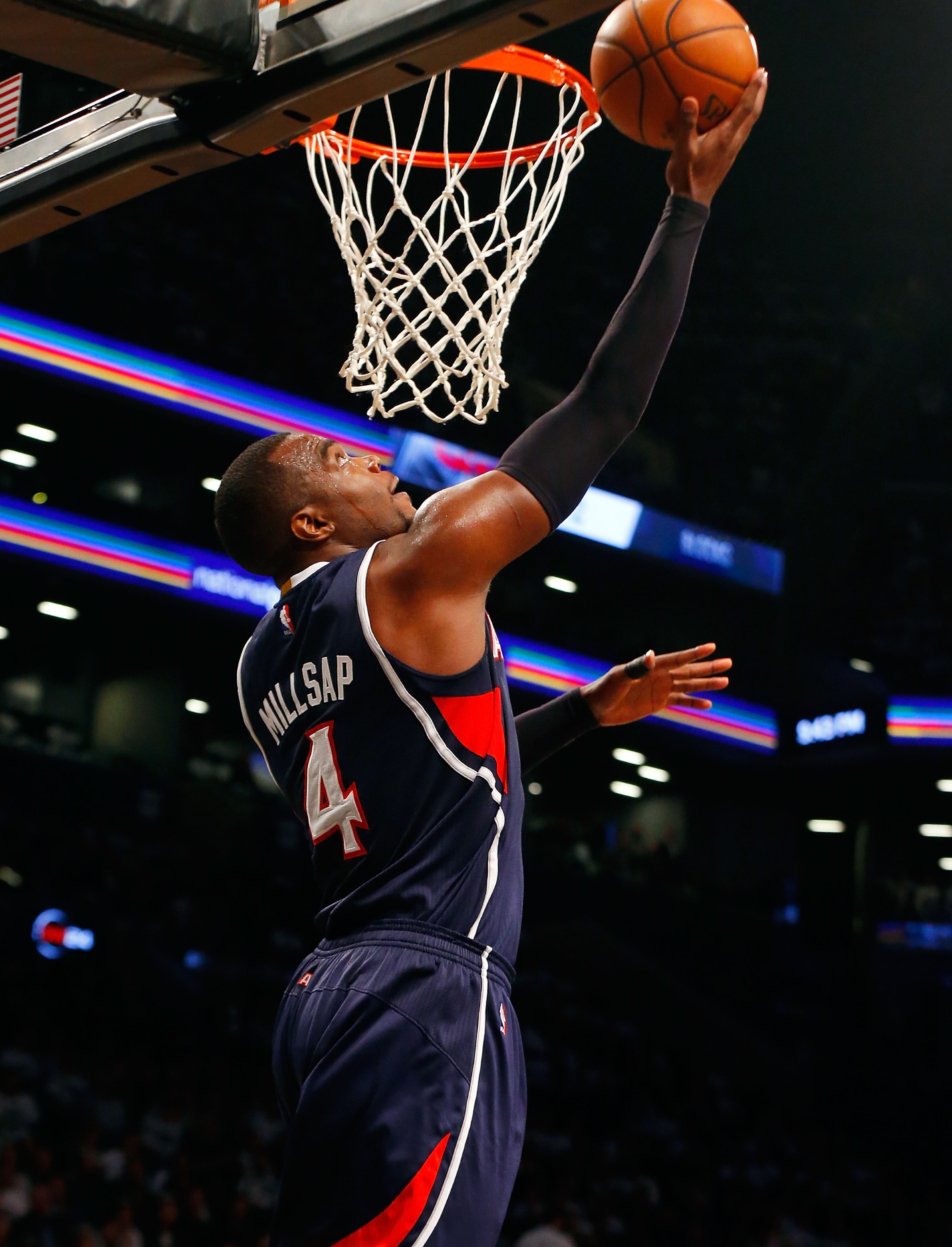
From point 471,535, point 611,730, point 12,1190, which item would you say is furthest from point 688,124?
point 611,730

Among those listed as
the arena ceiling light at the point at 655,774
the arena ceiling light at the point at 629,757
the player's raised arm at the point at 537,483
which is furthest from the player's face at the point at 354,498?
the arena ceiling light at the point at 655,774

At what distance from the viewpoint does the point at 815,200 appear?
20.3m

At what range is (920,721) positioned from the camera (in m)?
18.5

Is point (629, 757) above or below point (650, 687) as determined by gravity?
below

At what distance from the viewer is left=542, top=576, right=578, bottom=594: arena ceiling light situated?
2045 centimetres

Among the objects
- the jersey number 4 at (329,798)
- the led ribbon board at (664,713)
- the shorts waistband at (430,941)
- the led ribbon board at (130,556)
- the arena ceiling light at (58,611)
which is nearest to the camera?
the shorts waistband at (430,941)

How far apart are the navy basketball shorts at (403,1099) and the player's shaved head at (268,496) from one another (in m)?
0.78

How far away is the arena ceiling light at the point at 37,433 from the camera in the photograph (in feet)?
51.4

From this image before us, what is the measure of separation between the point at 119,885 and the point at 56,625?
241 inches

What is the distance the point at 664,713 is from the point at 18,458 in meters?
7.83

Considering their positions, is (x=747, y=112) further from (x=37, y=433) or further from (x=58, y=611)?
(x=58, y=611)

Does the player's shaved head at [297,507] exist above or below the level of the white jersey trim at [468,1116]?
above

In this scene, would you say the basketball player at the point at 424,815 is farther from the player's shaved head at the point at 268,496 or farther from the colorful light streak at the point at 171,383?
the colorful light streak at the point at 171,383

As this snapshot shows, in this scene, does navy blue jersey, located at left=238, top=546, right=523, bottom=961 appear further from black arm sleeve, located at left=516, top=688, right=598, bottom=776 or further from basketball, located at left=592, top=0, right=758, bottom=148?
basketball, located at left=592, top=0, right=758, bottom=148
